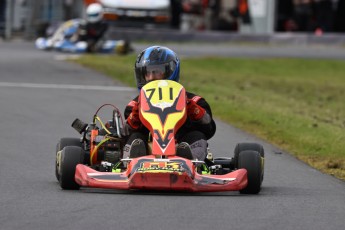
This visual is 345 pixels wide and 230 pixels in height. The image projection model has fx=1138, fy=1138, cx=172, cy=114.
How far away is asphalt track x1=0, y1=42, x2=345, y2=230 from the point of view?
707cm

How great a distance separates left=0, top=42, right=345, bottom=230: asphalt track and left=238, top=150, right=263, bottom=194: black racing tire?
87 mm

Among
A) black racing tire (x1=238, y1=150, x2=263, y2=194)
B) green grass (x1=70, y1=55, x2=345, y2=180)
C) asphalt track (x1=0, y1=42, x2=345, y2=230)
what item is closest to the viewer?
asphalt track (x1=0, y1=42, x2=345, y2=230)

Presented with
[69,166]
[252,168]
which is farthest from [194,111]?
[69,166]

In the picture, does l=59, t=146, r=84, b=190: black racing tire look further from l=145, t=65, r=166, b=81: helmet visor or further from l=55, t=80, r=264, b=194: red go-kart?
l=145, t=65, r=166, b=81: helmet visor

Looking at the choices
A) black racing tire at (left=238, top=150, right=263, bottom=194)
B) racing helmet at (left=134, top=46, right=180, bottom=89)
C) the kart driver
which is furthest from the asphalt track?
racing helmet at (left=134, top=46, right=180, bottom=89)

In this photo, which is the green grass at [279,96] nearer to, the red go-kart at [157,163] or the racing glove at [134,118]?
the red go-kart at [157,163]

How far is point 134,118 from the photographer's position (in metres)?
9.10

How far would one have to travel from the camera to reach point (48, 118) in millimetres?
15000

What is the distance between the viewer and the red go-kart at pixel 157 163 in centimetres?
820

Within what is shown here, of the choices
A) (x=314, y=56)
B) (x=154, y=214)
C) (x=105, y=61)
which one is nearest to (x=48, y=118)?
(x=154, y=214)

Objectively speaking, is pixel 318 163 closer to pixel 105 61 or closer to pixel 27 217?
pixel 27 217

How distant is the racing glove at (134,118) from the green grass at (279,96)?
2.24 m

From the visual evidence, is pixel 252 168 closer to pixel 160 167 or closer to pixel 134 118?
pixel 160 167

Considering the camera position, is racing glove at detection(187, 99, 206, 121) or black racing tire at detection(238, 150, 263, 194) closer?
black racing tire at detection(238, 150, 263, 194)
